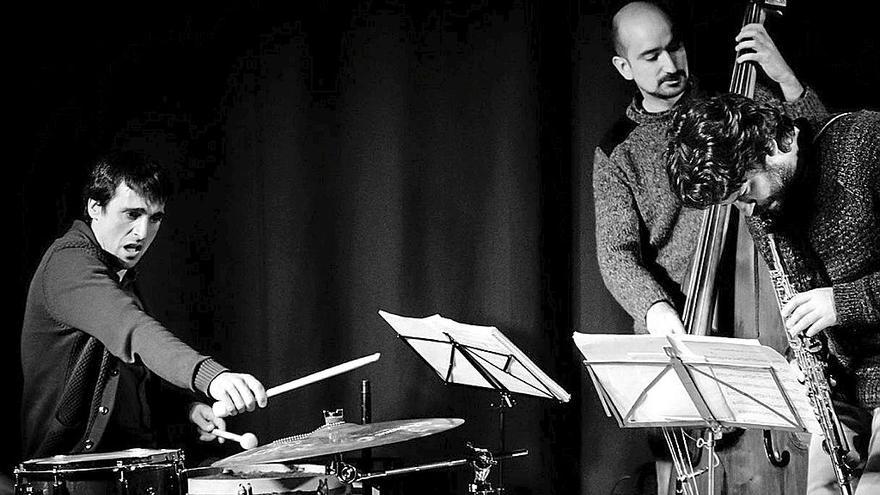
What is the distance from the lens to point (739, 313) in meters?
3.15

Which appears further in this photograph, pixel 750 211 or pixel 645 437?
pixel 645 437

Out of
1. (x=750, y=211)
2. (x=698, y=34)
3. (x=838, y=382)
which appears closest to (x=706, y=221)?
(x=750, y=211)

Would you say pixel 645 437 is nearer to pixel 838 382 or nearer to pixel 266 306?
pixel 838 382

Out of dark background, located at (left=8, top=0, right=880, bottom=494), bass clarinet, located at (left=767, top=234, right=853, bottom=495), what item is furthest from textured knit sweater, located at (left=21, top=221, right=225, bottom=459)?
bass clarinet, located at (left=767, top=234, right=853, bottom=495)

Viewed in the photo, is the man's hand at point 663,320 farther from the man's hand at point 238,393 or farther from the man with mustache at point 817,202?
the man's hand at point 238,393

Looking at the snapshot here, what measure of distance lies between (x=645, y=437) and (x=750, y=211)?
1.19 metres

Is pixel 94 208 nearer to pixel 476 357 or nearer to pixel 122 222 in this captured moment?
pixel 122 222

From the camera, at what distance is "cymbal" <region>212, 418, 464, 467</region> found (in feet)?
8.71

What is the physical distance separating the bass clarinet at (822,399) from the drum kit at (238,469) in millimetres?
929

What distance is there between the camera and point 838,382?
9.22 feet

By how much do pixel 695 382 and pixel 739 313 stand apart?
620 mm

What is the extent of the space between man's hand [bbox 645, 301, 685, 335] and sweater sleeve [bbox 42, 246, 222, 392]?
139 centimetres

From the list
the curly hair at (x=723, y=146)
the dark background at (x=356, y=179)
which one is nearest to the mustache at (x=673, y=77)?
the dark background at (x=356, y=179)

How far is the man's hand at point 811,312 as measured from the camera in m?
2.68
